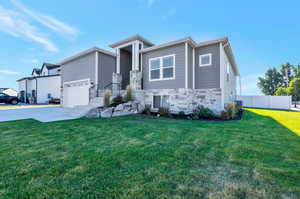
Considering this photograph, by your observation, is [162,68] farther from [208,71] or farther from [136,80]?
[208,71]

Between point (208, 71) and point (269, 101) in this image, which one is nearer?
point (208, 71)

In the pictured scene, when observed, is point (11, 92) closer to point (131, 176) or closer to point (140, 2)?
point (140, 2)

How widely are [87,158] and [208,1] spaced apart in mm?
10648

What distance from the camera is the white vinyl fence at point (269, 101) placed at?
16.8 m

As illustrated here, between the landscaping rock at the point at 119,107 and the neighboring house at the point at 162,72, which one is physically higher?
the neighboring house at the point at 162,72

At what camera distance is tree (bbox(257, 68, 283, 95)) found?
113 feet

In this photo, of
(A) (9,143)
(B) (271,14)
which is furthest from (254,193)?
(B) (271,14)

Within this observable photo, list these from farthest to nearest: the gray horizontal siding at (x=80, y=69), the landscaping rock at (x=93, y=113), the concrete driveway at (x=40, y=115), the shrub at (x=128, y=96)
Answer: the gray horizontal siding at (x=80, y=69) < the shrub at (x=128, y=96) < the landscaping rock at (x=93, y=113) < the concrete driveway at (x=40, y=115)

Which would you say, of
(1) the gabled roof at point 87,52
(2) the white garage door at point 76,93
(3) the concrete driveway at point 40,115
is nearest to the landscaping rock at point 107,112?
(3) the concrete driveway at point 40,115

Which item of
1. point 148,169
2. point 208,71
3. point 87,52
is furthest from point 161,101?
point 148,169

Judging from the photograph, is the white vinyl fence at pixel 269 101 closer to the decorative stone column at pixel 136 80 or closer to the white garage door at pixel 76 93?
the decorative stone column at pixel 136 80

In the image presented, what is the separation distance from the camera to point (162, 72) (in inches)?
356

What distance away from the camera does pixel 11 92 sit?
31594 mm

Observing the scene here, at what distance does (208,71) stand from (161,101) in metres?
3.57
